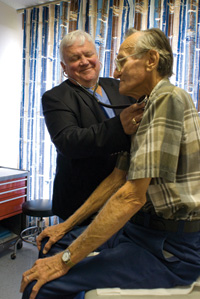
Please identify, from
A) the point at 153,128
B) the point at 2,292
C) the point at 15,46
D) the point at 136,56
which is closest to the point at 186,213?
the point at 153,128

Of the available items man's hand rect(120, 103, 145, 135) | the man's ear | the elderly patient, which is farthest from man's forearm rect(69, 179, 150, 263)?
the man's ear

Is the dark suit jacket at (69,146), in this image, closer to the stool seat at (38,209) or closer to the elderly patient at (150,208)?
the elderly patient at (150,208)

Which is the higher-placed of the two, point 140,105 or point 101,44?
point 101,44

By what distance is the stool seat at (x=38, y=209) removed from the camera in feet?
8.61

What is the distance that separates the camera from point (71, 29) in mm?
3043

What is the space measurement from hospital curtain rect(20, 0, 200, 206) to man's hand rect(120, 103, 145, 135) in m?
1.69

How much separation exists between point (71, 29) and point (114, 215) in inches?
106

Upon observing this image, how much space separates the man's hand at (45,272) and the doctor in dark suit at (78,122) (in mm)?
361

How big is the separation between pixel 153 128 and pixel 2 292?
209 cm

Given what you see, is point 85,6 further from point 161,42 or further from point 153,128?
point 153,128

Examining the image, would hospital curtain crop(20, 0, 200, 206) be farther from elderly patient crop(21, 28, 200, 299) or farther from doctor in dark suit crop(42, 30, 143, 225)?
elderly patient crop(21, 28, 200, 299)

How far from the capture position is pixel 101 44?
2857 mm

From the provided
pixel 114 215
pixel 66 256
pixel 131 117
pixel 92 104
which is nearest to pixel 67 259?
pixel 66 256

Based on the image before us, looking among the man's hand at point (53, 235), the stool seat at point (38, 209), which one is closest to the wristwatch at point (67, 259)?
the man's hand at point (53, 235)
